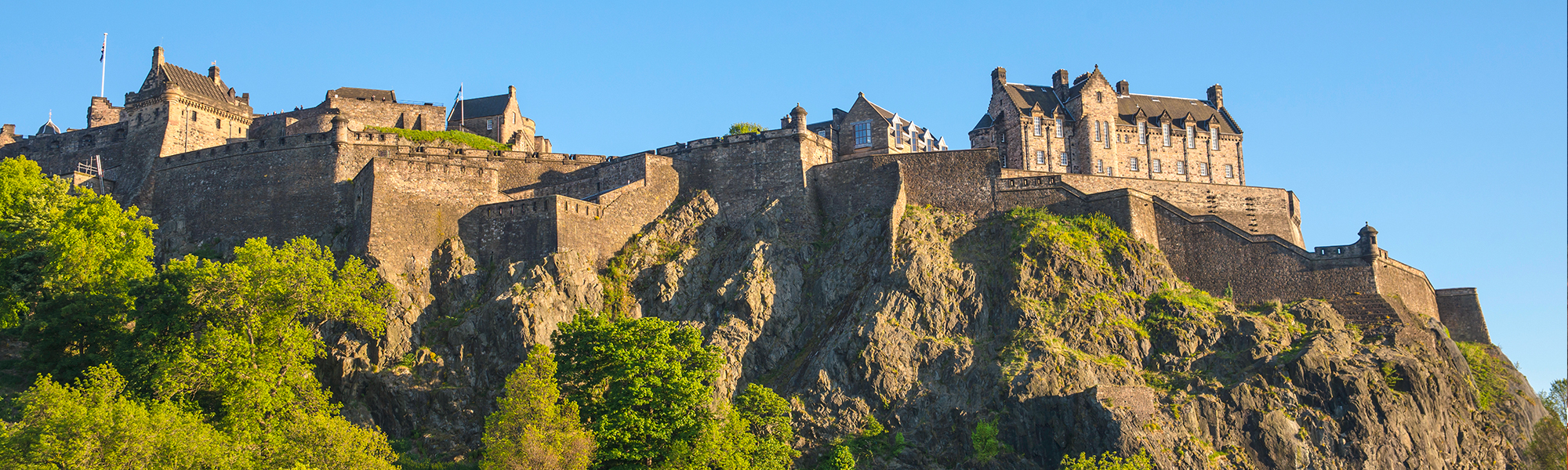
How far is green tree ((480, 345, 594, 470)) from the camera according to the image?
48406mm

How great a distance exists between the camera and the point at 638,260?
216 feet

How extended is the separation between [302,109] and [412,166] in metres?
17.7

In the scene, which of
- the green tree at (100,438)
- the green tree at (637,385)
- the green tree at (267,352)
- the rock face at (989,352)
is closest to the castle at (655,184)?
the rock face at (989,352)

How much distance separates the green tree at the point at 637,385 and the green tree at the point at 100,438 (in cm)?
1254

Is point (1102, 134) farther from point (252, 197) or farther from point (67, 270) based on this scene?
point (67, 270)

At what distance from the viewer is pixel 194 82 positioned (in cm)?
8038

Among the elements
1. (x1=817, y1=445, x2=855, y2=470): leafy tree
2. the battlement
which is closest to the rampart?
the battlement

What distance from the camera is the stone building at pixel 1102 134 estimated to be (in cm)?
7862

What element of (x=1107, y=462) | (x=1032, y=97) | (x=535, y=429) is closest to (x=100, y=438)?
(x=535, y=429)

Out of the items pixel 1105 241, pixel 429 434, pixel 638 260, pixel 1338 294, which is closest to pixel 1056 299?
pixel 1105 241

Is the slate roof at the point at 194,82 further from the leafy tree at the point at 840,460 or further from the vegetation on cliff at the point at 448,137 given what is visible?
the leafy tree at the point at 840,460

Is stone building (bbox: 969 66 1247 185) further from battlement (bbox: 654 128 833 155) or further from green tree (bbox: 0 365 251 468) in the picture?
green tree (bbox: 0 365 251 468)

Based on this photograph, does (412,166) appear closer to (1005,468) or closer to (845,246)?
(845,246)

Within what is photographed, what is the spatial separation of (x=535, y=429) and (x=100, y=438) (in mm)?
13940
